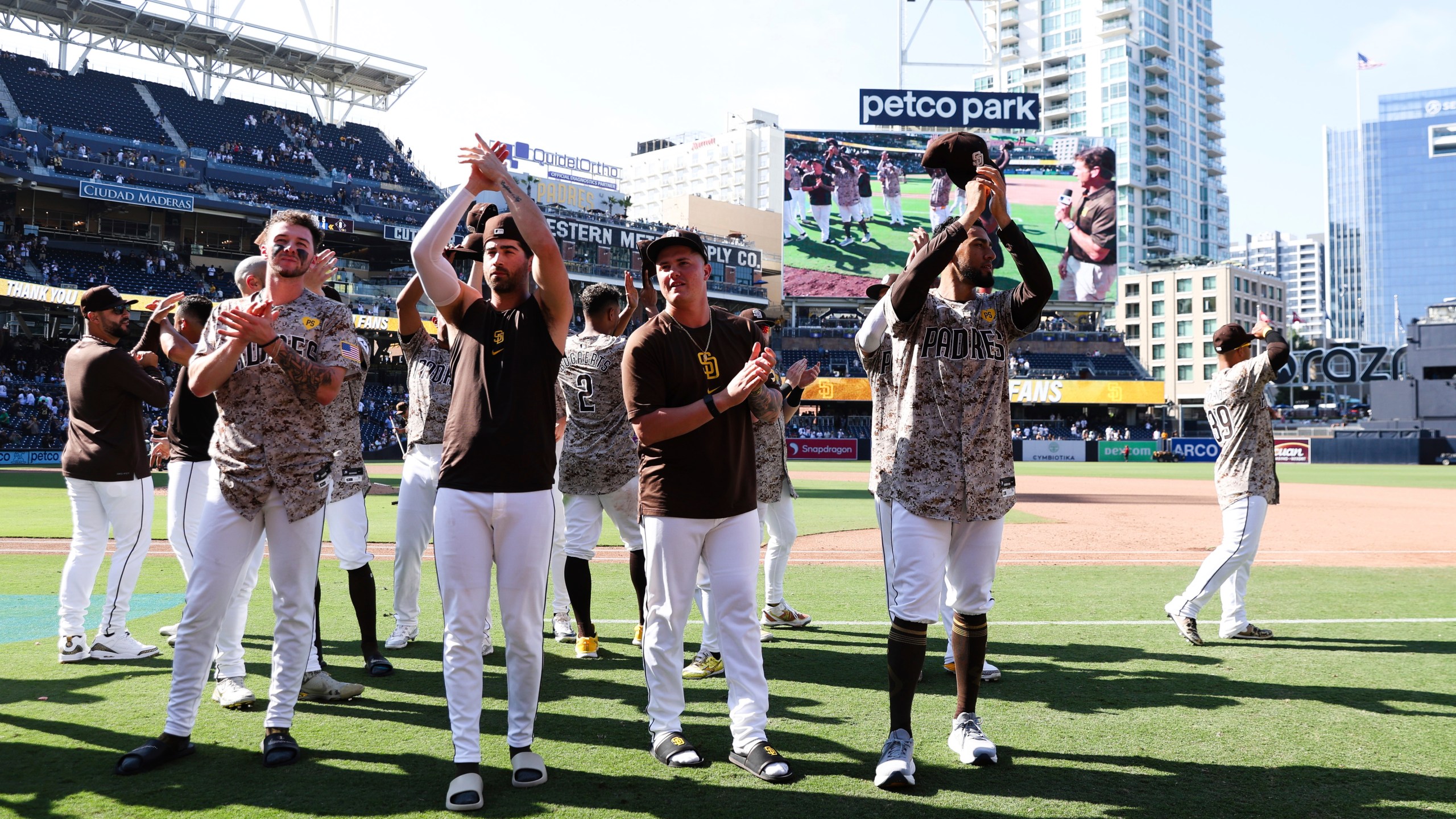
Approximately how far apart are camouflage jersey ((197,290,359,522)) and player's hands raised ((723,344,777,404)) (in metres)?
1.80

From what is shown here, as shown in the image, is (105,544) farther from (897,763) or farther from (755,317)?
(897,763)

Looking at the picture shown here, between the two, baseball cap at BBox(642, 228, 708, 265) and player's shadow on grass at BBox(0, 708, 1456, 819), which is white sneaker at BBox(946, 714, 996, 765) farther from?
baseball cap at BBox(642, 228, 708, 265)

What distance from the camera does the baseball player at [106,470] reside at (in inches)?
229

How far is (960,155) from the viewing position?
4066 mm

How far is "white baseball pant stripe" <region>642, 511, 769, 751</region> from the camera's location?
417 centimetres

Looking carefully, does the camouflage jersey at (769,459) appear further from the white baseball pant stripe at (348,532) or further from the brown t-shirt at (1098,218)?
the brown t-shirt at (1098,218)

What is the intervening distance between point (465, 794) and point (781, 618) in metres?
3.94

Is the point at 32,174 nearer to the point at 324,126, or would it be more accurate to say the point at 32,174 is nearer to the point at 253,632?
the point at 324,126

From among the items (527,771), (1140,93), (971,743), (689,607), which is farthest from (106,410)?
(1140,93)

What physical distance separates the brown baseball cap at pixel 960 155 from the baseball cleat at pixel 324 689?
13.1 feet

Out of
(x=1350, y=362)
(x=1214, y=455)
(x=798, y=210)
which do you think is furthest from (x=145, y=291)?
(x=1350, y=362)

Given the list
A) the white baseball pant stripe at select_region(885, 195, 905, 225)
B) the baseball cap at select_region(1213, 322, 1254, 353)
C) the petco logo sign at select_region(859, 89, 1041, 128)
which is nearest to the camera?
the baseball cap at select_region(1213, 322, 1254, 353)

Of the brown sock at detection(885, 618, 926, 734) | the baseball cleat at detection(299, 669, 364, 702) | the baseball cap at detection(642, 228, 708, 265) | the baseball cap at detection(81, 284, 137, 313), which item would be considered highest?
the baseball cap at detection(642, 228, 708, 265)

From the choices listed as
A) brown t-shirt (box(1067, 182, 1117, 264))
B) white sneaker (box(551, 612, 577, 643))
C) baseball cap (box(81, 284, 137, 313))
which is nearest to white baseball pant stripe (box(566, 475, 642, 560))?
white sneaker (box(551, 612, 577, 643))
